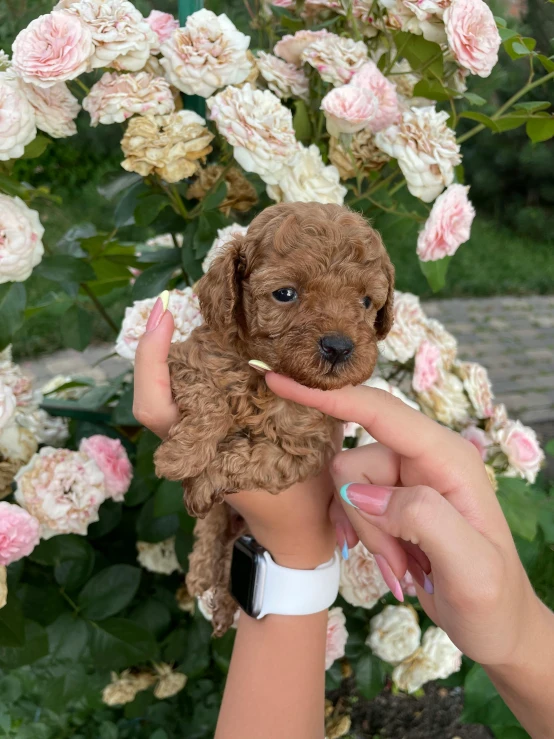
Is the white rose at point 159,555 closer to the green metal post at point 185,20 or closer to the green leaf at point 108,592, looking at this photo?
the green leaf at point 108,592

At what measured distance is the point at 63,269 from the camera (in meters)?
1.95

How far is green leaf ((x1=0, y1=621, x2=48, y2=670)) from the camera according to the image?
1.92 metres

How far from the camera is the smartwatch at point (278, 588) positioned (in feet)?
5.40

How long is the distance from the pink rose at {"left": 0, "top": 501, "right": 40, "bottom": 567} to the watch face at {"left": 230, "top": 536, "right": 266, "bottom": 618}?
0.59 m

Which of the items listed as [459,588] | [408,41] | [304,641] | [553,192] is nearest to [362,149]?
[408,41]

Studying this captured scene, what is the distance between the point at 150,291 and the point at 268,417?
77cm

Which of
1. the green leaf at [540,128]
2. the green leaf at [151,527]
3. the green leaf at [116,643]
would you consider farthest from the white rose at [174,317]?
the green leaf at [540,128]

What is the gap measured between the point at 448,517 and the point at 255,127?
1.13 metres

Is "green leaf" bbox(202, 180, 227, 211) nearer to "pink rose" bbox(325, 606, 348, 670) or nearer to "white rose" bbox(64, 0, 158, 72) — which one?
"white rose" bbox(64, 0, 158, 72)

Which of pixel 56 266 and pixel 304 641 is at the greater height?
pixel 56 266

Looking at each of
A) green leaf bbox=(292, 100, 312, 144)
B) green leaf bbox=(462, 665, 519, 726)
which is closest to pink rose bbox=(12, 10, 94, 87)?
green leaf bbox=(292, 100, 312, 144)

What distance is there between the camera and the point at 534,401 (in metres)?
6.39

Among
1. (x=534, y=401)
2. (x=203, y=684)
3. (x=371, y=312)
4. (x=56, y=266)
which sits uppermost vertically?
(x=371, y=312)

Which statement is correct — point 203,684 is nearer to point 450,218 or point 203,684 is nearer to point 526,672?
point 526,672
